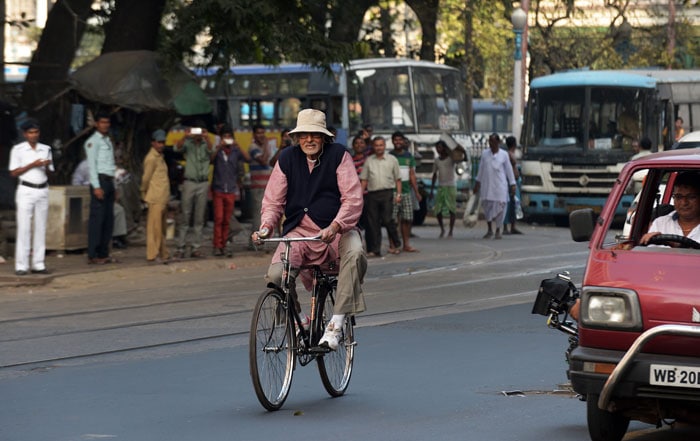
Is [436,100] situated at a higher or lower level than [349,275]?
higher

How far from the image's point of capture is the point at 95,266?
702 inches

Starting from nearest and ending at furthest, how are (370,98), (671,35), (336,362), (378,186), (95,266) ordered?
(336,362) < (95,266) < (378,186) < (370,98) < (671,35)

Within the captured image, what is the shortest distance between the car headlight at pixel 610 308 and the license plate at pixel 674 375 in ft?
0.87

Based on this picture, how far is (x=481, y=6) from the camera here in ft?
124

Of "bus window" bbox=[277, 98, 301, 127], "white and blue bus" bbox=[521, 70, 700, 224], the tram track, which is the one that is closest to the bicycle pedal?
the tram track

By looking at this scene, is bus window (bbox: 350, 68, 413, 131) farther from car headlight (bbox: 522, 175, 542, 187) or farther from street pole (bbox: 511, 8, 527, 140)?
car headlight (bbox: 522, 175, 542, 187)

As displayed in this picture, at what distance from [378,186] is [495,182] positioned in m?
5.07

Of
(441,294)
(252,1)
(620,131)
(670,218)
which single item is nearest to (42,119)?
(252,1)

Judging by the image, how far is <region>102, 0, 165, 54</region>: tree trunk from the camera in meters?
21.7

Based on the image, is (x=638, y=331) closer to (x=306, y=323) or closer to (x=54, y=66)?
(x=306, y=323)

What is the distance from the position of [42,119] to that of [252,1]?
4152 millimetres

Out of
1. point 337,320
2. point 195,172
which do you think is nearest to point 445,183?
point 195,172

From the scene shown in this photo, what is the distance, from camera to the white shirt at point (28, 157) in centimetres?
1602

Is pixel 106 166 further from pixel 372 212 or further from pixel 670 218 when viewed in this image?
pixel 670 218
